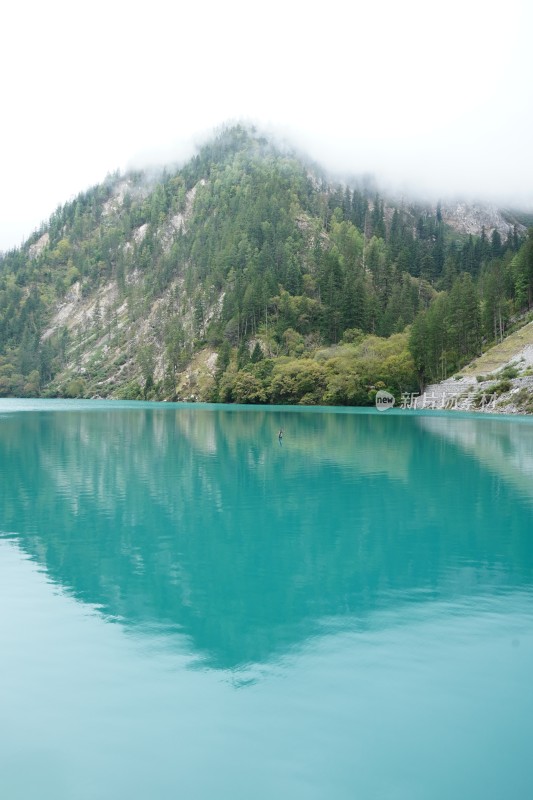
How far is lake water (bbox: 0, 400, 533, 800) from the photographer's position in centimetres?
849

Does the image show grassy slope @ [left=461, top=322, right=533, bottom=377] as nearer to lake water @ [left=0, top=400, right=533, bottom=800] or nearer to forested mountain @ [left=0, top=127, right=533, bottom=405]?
forested mountain @ [left=0, top=127, right=533, bottom=405]

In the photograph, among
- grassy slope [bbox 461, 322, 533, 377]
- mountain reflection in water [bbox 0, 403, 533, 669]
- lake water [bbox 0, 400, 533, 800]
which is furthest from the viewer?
grassy slope [bbox 461, 322, 533, 377]

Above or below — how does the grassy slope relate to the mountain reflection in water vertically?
above

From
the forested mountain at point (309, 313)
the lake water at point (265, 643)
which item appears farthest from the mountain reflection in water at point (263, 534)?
the forested mountain at point (309, 313)

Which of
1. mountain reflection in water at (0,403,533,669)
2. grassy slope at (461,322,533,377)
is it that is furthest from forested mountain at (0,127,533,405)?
mountain reflection in water at (0,403,533,669)

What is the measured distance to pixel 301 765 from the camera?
8.51m

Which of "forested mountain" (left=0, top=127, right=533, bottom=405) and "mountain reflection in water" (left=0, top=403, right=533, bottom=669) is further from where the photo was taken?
"forested mountain" (left=0, top=127, right=533, bottom=405)

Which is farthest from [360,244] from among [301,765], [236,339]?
[301,765]

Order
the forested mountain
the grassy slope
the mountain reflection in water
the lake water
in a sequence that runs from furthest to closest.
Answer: the forested mountain, the grassy slope, the mountain reflection in water, the lake water

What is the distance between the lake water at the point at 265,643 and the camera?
8492 mm

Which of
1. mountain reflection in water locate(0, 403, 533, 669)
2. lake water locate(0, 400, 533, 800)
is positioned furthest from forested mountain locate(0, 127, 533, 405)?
lake water locate(0, 400, 533, 800)

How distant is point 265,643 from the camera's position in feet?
40.6

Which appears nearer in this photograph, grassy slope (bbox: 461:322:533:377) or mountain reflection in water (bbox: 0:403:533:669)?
mountain reflection in water (bbox: 0:403:533:669)

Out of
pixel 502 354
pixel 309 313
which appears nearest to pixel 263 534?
pixel 502 354
